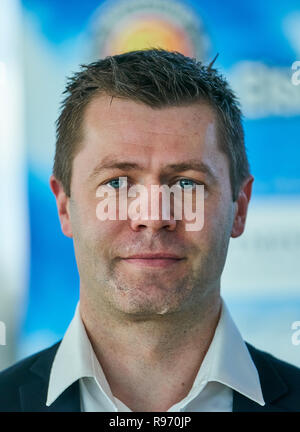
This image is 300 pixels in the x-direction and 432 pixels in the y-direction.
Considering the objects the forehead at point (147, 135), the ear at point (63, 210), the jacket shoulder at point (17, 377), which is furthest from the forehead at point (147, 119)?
the jacket shoulder at point (17, 377)

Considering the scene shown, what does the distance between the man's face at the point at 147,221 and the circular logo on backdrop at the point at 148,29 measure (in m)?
0.54

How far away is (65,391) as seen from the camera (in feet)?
3.28

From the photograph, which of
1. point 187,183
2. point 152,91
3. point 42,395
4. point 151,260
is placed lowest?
point 42,395

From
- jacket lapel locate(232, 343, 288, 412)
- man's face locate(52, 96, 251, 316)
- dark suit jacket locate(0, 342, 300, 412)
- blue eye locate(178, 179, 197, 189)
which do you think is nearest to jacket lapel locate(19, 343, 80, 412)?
dark suit jacket locate(0, 342, 300, 412)

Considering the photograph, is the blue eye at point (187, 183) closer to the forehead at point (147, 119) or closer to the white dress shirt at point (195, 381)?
the forehead at point (147, 119)

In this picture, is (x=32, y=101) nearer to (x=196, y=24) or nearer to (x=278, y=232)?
(x=196, y=24)

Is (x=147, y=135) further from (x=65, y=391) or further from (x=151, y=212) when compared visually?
(x=65, y=391)

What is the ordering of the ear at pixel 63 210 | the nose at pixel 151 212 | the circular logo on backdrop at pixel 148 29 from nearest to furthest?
the nose at pixel 151 212 < the ear at pixel 63 210 < the circular logo on backdrop at pixel 148 29

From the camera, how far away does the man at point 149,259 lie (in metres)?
0.96

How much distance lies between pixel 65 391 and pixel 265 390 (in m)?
0.33

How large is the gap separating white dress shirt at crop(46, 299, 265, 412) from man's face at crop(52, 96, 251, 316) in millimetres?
87

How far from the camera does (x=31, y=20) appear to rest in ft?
5.10

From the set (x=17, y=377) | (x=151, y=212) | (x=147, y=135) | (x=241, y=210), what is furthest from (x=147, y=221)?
(x=17, y=377)
